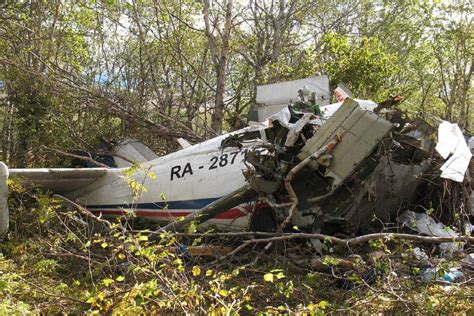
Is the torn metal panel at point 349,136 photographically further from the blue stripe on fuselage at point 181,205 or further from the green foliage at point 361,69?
the green foliage at point 361,69

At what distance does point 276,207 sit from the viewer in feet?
16.3

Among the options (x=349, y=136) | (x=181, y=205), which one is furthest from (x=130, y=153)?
(x=349, y=136)

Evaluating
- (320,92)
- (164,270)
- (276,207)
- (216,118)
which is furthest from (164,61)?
(164,270)

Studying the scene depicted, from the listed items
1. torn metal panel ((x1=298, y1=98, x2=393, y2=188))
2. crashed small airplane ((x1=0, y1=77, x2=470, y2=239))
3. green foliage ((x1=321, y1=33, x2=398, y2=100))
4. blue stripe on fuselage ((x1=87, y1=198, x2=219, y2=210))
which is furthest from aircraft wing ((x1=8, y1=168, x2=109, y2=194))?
green foliage ((x1=321, y1=33, x2=398, y2=100))

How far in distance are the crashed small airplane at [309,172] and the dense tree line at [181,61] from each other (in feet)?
3.38

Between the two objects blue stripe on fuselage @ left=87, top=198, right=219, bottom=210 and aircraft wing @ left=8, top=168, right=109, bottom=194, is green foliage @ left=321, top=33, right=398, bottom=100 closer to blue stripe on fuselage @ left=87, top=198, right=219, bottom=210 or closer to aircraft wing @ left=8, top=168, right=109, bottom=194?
blue stripe on fuselage @ left=87, top=198, right=219, bottom=210

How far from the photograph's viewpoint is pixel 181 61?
47.2 feet

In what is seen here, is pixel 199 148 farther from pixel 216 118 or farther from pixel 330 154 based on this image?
pixel 216 118

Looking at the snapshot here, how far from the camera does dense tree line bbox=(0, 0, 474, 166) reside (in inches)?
420

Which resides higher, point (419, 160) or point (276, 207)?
point (419, 160)

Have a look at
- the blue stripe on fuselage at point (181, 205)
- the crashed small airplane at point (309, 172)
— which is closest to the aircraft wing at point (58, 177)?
the crashed small airplane at point (309, 172)

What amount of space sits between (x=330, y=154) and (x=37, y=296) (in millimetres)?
3215

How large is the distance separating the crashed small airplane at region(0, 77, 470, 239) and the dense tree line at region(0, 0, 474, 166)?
1031 mm

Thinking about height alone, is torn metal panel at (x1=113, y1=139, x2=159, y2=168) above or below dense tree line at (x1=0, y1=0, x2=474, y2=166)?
below
